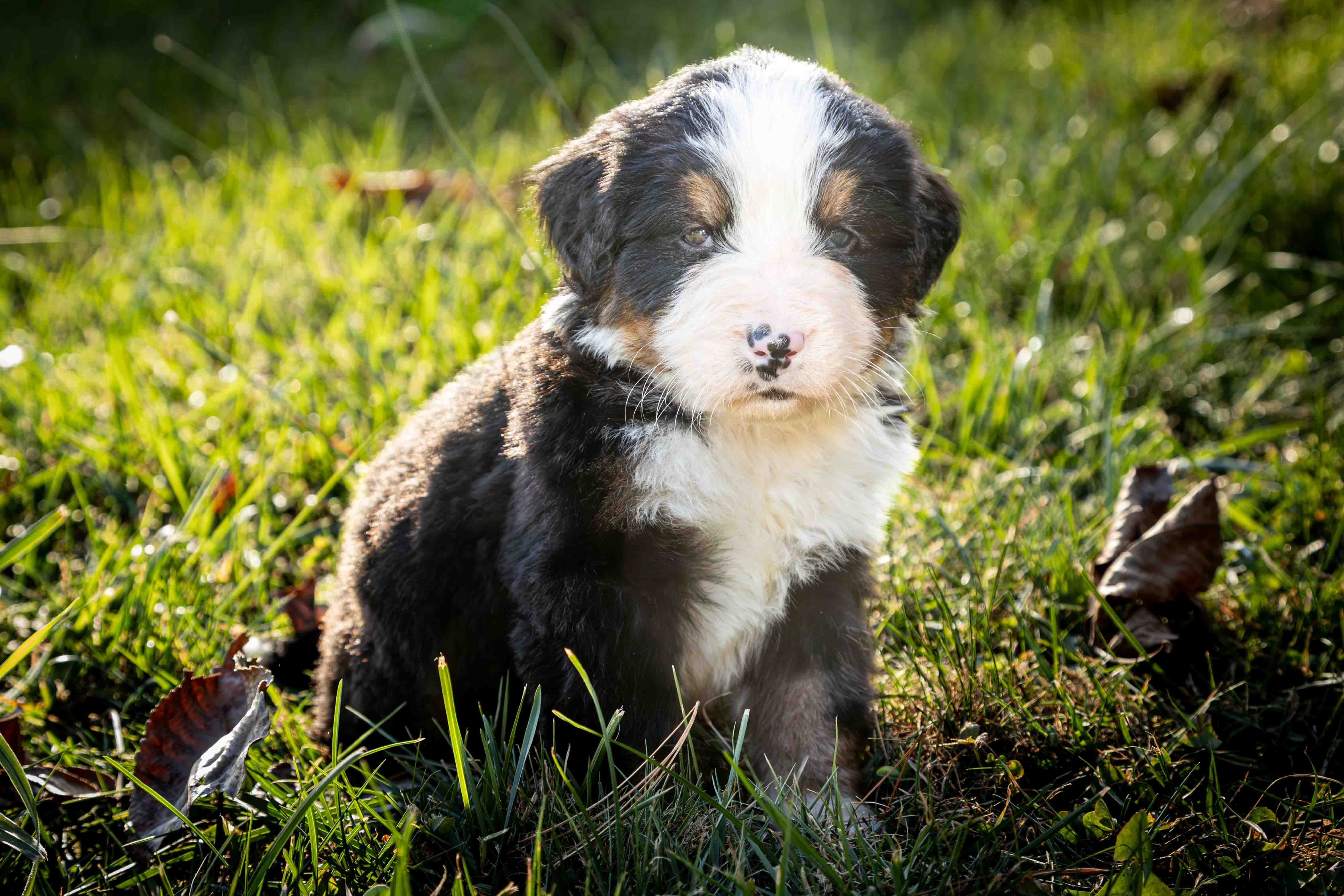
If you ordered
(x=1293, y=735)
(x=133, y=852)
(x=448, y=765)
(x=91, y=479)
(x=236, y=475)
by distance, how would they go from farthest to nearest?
(x=91, y=479), (x=236, y=475), (x=1293, y=735), (x=448, y=765), (x=133, y=852)

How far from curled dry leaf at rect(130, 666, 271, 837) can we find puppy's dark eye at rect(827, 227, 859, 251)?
4.65ft

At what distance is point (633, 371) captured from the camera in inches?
83.1

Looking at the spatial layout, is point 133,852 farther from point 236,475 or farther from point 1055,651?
point 1055,651

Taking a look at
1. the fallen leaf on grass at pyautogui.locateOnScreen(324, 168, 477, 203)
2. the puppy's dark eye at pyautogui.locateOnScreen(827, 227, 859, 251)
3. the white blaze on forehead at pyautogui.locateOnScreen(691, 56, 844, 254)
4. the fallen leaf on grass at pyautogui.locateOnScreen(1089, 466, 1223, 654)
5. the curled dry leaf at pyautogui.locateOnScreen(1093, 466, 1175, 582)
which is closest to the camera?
the white blaze on forehead at pyautogui.locateOnScreen(691, 56, 844, 254)

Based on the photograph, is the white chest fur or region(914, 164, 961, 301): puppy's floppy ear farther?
region(914, 164, 961, 301): puppy's floppy ear

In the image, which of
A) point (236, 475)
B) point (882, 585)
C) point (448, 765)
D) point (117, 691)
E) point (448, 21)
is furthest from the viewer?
point (448, 21)

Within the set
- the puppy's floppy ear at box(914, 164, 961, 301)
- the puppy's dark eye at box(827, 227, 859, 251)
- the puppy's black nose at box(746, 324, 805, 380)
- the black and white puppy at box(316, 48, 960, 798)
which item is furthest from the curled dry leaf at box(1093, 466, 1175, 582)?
the puppy's black nose at box(746, 324, 805, 380)

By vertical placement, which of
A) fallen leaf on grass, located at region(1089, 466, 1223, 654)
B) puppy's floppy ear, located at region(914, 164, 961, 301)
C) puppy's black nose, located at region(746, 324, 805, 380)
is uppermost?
puppy's floppy ear, located at region(914, 164, 961, 301)

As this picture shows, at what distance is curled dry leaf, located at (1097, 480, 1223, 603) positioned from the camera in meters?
2.58

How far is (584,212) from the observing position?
2.12m

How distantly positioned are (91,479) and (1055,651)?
2.89m

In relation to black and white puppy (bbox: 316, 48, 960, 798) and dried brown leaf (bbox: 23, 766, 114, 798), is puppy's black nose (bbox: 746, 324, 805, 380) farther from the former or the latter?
dried brown leaf (bbox: 23, 766, 114, 798)

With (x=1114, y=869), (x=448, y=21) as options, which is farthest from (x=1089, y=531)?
(x=448, y=21)

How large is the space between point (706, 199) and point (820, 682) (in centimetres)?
105
